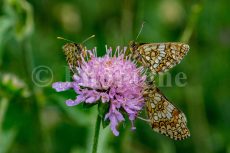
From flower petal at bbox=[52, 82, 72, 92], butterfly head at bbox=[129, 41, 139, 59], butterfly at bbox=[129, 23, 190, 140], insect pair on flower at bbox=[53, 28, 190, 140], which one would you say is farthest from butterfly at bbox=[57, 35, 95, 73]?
butterfly at bbox=[129, 23, 190, 140]

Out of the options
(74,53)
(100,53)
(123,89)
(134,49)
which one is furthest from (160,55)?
(100,53)

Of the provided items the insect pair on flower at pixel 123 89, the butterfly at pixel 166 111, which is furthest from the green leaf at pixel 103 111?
the butterfly at pixel 166 111

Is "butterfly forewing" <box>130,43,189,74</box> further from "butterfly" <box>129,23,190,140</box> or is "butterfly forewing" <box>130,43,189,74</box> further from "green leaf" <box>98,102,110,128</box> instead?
"green leaf" <box>98,102,110,128</box>

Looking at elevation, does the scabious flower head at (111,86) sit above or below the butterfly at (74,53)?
below

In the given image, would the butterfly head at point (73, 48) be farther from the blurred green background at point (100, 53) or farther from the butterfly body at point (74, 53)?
the blurred green background at point (100, 53)

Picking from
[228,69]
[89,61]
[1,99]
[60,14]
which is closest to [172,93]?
[228,69]

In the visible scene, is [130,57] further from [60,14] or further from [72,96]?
[60,14]
